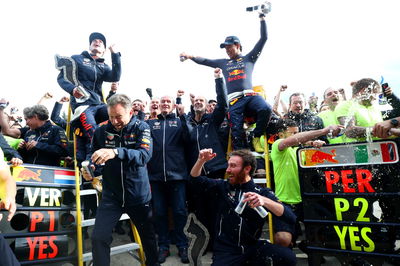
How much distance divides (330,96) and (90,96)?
440 centimetres

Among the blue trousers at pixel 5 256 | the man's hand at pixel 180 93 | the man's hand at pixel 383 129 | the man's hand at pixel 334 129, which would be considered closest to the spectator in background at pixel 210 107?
the man's hand at pixel 180 93

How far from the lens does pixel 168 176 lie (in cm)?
436

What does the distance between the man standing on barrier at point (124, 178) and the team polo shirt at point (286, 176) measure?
180 centimetres

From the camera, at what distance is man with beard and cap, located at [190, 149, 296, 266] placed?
117 inches

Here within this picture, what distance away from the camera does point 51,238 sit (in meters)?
3.36

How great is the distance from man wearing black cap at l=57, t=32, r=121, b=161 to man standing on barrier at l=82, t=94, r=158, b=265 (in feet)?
2.70

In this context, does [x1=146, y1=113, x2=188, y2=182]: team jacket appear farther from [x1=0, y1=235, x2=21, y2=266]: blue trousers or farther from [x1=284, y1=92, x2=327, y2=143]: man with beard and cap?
[x1=0, y1=235, x2=21, y2=266]: blue trousers

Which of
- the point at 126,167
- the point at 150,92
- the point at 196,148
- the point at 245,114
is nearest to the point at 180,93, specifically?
the point at 150,92

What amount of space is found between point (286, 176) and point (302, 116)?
142 centimetres

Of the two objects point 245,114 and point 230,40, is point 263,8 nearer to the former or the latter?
point 230,40

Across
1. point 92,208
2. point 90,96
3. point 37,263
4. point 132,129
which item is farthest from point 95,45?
point 37,263

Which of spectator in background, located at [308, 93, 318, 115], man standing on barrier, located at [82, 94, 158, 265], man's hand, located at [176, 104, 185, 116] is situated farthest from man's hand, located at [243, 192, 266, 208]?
spectator in background, located at [308, 93, 318, 115]

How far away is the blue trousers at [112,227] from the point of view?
10.6ft

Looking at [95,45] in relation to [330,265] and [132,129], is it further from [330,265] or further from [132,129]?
[330,265]
